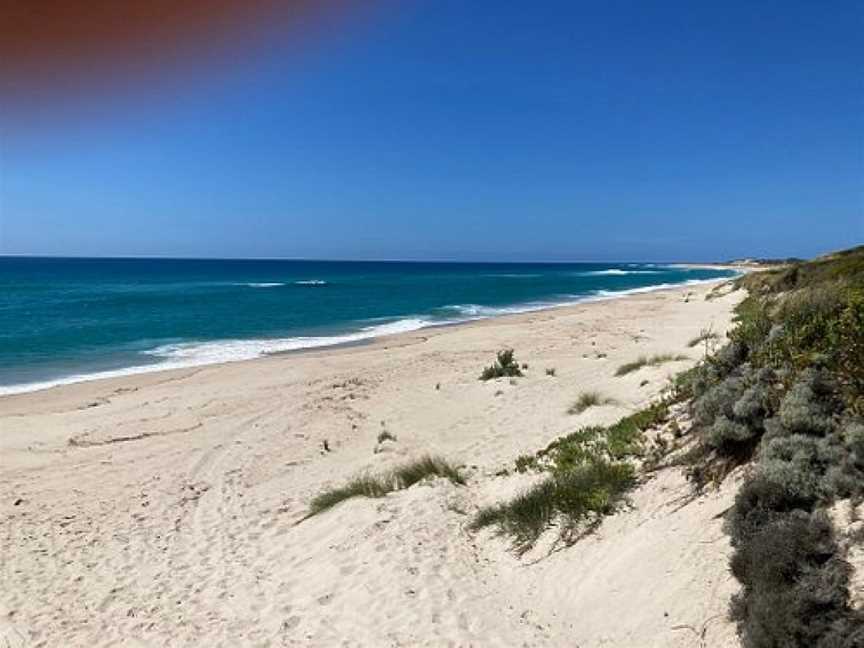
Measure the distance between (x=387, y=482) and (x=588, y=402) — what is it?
439 centimetres

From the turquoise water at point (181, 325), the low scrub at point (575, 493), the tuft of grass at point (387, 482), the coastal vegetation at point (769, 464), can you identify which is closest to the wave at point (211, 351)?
the turquoise water at point (181, 325)

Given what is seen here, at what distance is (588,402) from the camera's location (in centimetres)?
1144

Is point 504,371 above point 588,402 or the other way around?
the other way around

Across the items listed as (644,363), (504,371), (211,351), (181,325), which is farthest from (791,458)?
(181,325)

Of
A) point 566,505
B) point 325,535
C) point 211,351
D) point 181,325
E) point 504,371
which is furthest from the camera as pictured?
point 181,325

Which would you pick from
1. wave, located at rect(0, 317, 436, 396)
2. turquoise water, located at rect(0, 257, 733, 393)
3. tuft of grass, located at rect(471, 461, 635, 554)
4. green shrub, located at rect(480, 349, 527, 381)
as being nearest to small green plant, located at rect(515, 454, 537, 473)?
tuft of grass, located at rect(471, 461, 635, 554)

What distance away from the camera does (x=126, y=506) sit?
9.12m

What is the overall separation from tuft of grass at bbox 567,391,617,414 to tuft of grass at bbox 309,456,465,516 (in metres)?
3.15

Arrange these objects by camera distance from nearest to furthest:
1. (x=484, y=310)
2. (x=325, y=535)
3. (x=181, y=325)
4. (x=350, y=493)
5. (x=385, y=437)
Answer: (x=325, y=535)
(x=350, y=493)
(x=385, y=437)
(x=181, y=325)
(x=484, y=310)

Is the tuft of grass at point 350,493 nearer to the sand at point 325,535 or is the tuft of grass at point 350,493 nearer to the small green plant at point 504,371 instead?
the sand at point 325,535

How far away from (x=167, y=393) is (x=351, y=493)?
10.9 m

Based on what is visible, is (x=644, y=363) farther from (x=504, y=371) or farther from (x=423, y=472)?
(x=423, y=472)

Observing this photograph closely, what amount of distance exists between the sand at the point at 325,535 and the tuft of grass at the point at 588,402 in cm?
27

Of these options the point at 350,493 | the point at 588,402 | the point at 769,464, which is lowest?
the point at 350,493
